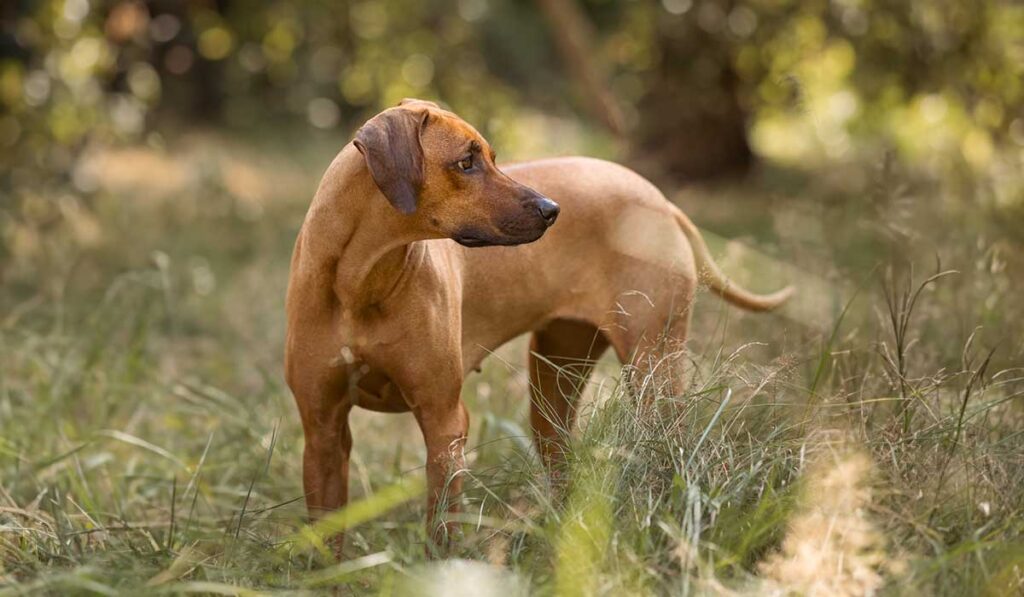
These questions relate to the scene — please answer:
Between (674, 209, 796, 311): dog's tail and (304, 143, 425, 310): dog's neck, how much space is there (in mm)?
1127

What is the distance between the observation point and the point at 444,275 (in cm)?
333

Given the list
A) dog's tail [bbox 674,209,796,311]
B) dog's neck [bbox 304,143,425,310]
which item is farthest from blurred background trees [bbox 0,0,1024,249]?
dog's neck [bbox 304,143,425,310]

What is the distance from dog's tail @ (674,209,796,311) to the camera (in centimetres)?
383

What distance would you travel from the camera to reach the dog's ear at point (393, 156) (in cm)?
289

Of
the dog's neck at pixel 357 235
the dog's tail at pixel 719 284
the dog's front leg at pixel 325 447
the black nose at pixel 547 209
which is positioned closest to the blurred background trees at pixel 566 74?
the dog's tail at pixel 719 284

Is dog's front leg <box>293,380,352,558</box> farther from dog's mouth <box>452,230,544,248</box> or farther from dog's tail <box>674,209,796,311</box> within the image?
dog's tail <box>674,209,796,311</box>

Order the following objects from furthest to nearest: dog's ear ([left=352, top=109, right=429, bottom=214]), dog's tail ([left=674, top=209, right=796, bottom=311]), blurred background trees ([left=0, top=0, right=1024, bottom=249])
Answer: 1. blurred background trees ([left=0, top=0, right=1024, bottom=249])
2. dog's tail ([left=674, top=209, right=796, bottom=311])
3. dog's ear ([left=352, top=109, right=429, bottom=214])

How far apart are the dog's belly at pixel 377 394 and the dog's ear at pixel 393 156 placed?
1.85ft

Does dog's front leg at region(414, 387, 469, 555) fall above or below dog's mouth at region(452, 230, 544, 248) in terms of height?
below

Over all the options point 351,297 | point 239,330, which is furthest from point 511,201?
point 239,330

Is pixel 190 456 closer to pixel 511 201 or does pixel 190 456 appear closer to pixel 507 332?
pixel 507 332

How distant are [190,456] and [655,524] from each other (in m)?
2.31

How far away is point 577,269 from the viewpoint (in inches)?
148

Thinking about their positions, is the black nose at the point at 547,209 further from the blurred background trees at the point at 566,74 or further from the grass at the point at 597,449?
the blurred background trees at the point at 566,74
